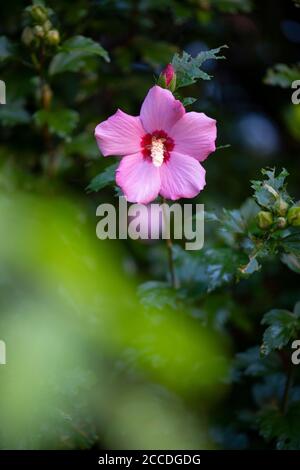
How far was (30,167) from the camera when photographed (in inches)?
80.7

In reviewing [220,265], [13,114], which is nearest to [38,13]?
[13,114]

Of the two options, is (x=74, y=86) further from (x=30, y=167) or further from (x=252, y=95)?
(x=252, y=95)

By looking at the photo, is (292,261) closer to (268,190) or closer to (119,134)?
(268,190)

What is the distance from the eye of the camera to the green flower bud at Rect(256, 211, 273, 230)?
1235 mm

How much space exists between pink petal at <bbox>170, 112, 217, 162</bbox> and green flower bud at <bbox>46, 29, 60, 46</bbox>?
1.65ft

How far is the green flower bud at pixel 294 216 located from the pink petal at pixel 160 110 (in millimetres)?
280

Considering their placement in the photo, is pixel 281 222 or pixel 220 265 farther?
pixel 220 265

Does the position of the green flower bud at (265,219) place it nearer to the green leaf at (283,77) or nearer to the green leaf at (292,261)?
the green leaf at (292,261)

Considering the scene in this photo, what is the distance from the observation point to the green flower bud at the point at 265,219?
4.05 ft

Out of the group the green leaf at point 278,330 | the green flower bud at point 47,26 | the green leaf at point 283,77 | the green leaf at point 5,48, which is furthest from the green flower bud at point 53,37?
the green leaf at point 278,330

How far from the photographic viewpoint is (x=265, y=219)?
4.05ft

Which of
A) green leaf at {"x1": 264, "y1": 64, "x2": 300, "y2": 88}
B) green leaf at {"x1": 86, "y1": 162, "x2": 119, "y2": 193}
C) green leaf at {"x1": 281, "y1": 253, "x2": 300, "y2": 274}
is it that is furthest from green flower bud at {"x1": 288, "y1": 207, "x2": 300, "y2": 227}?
green leaf at {"x1": 264, "y1": 64, "x2": 300, "y2": 88}

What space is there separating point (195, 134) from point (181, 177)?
87 mm
